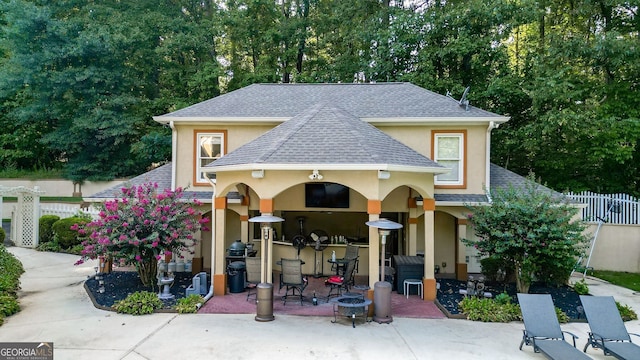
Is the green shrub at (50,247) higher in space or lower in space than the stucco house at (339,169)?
lower

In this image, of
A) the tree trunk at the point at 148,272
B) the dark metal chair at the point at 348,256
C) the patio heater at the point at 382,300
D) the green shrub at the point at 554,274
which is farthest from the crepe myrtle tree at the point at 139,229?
the green shrub at the point at 554,274

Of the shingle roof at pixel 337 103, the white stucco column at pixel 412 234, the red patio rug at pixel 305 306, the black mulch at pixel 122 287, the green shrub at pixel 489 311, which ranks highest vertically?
the shingle roof at pixel 337 103

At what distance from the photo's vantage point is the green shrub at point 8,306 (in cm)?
878

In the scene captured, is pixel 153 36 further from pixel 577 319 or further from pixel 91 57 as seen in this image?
pixel 577 319

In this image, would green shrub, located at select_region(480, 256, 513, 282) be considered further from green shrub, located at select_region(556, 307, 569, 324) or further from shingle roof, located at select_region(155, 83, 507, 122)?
shingle roof, located at select_region(155, 83, 507, 122)

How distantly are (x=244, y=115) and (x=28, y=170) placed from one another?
21730 mm

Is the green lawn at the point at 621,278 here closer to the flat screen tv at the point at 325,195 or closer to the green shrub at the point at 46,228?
the flat screen tv at the point at 325,195

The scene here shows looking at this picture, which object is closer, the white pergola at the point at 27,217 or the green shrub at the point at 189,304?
the green shrub at the point at 189,304

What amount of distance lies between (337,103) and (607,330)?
1005 cm

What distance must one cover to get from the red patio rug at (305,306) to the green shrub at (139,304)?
109 cm

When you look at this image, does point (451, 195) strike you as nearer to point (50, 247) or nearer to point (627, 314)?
point (627, 314)

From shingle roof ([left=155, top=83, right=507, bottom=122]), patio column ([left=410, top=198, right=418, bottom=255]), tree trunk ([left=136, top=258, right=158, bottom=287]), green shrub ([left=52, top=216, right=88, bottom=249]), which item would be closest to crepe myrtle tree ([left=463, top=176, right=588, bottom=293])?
patio column ([left=410, top=198, right=418, bottom=255])

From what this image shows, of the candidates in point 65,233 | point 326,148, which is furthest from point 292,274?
point 65,233

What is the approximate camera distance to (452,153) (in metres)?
13.1
